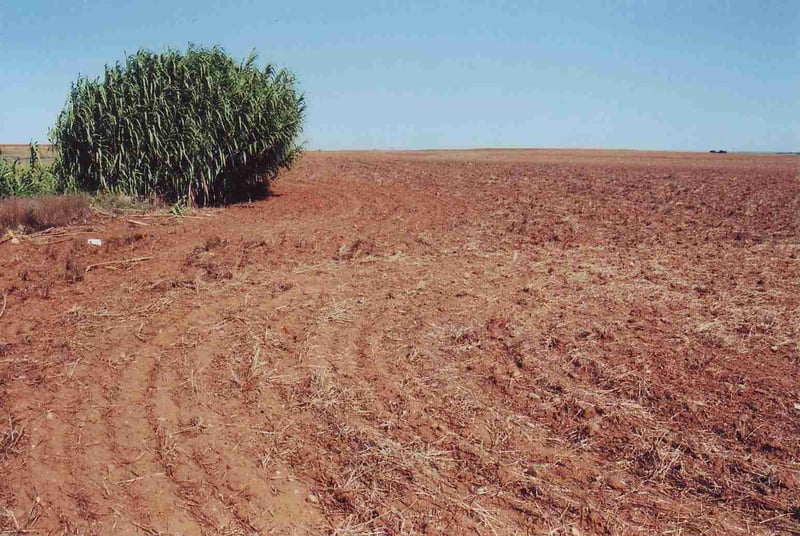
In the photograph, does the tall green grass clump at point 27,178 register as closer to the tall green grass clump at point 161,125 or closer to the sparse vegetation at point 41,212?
the tall green grass clump at point 161,125

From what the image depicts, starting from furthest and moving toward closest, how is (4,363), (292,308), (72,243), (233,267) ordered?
(72,243)
(233,267)
(292,308)
(4,363)

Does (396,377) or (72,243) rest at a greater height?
(72,243)

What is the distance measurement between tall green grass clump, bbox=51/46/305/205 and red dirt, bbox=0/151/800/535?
3.35 meters

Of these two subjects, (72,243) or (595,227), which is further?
(595,227)

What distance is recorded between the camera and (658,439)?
3.43 metres

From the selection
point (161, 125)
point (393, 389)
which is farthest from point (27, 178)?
point (393, 389)

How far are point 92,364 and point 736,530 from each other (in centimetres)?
412

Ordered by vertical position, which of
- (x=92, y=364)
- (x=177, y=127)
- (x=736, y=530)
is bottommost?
(x=736, y=530)

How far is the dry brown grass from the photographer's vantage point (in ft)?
26.8

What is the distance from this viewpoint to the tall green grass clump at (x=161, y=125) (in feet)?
35.3

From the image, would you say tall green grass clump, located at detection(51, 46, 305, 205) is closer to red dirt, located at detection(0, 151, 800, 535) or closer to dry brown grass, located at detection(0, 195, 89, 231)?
dry brown grass, located at detection(0, 195, 89, 231)

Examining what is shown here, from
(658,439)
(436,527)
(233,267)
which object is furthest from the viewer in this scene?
(233,267)

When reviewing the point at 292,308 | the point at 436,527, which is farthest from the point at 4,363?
the point at 436,527

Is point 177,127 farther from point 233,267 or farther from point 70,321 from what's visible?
point 70,321
